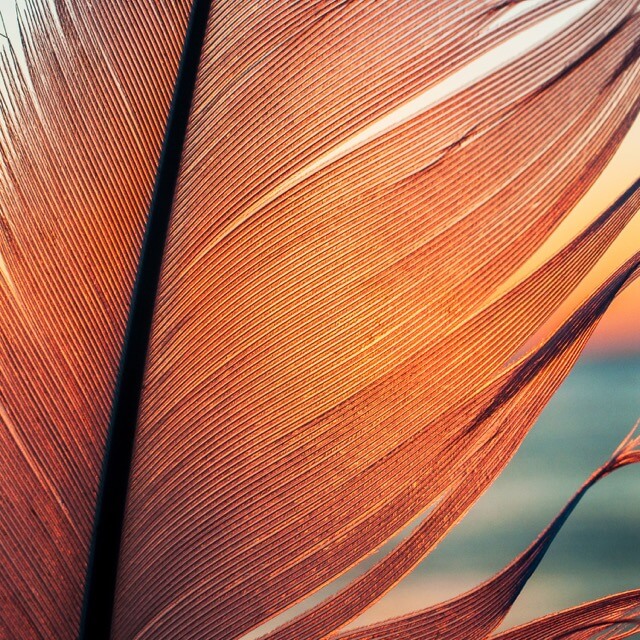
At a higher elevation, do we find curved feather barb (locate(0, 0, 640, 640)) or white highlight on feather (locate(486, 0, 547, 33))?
white highlight on feather (locate(486, 0, 547, 33))

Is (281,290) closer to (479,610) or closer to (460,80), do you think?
(460,80)

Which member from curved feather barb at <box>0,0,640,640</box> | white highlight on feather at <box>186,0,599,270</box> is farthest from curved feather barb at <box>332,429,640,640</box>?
white highlight on feather at <box>186,0,599,270</box>

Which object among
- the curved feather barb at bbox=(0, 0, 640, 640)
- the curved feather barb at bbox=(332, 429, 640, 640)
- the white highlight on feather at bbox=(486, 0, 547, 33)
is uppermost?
the white highlight on feather at bbox=(486, 0, 547, 33)

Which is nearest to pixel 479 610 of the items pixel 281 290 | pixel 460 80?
pixel 281 290

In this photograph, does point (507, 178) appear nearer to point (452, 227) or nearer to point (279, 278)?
point (452, 227)

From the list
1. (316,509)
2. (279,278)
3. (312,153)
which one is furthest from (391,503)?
(312,153)

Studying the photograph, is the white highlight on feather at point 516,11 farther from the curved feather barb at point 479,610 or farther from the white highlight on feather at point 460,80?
the curved feather barb at point 479,610

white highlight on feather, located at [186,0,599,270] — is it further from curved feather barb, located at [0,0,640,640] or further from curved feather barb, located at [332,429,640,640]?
curved feather barb, located at [332,429,640,640]

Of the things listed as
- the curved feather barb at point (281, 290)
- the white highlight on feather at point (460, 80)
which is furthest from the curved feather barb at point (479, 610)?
the white highlight on feather at point (460, 80)

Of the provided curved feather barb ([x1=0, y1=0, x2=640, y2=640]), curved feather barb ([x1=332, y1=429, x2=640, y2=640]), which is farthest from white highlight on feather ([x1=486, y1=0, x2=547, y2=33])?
curved feather barb ([x1=332, y1=429, x2=640, y2=640])
